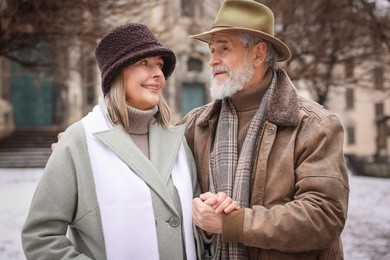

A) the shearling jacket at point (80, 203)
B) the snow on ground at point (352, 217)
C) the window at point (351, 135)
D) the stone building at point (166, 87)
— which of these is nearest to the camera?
the shearling jacket at point (80, 203)

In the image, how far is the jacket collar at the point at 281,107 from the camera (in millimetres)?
2943

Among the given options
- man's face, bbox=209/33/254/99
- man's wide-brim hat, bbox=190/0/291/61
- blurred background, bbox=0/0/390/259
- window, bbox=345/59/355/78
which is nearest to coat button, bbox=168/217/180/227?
man's face, bbox=209/33/254/99

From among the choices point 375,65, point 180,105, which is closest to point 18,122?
point 180,105

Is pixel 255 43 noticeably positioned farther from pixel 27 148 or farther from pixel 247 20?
pixel 27 148

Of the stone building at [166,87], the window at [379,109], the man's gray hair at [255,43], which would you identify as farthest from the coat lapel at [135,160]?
the window at [379,109]

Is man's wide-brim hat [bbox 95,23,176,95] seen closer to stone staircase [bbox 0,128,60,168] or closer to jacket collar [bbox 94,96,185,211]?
jacket collar [bbox 94,96,185,211]

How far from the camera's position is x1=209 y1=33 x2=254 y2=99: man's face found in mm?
3213

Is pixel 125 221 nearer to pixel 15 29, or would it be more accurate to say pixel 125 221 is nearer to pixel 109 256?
pixel 109 256

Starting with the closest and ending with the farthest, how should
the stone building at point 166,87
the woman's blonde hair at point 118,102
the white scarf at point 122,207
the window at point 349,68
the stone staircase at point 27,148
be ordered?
1. the white scarf at point 122,207
2. the woman's blonde hair at point 118,102
3. the stone building at point 166,87
4. the window at point 349,68
5. the stone staircase at point 27,148

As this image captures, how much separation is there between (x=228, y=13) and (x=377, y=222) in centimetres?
773

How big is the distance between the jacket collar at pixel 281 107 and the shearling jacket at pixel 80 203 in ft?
1.93

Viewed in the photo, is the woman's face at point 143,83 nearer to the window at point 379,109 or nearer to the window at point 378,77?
the window at point 378,77

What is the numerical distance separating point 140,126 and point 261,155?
784mm

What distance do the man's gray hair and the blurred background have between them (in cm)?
377
